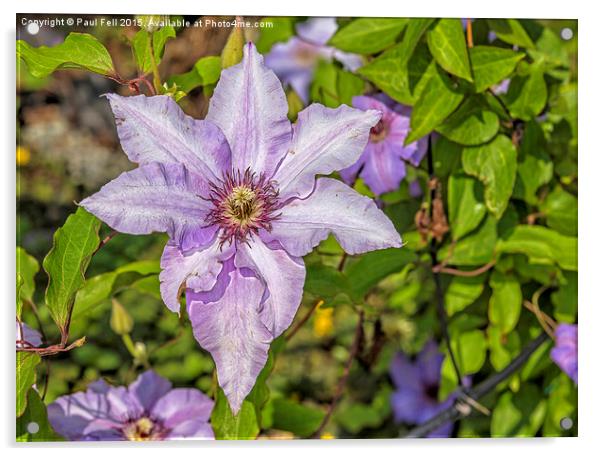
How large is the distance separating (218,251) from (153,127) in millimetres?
153

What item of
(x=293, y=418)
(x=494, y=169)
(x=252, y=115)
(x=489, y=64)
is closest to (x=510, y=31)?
(x=489, y=64)

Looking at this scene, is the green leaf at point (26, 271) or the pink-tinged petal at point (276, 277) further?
the green leaf at point (26, 271)

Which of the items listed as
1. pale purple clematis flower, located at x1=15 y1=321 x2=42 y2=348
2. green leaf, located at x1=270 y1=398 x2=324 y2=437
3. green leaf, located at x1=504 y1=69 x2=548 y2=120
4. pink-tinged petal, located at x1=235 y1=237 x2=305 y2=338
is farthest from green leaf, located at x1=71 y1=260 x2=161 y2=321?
green leaf, located at x1=504 y1=69 x2=548 y2=120

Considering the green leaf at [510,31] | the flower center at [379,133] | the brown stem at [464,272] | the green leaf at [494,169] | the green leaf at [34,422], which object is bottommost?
the green leaf at [34,422]

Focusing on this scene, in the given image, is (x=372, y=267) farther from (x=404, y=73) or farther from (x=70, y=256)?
(x=70, y=256)

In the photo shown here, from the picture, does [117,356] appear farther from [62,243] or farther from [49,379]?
[62,243]

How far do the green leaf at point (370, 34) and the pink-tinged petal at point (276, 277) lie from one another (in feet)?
1.08

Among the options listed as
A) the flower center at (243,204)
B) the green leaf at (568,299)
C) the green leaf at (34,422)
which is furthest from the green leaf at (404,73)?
the green leaf at (34,422)

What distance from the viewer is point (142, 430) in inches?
41.6

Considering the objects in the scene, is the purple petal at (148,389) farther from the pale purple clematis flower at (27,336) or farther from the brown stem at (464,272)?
the brown stem at (464,272)

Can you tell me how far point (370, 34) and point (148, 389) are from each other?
1.87 ft

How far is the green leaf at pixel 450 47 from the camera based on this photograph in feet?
3.14

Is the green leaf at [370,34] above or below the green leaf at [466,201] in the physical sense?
above

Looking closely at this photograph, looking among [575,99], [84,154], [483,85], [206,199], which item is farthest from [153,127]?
[575,99]
